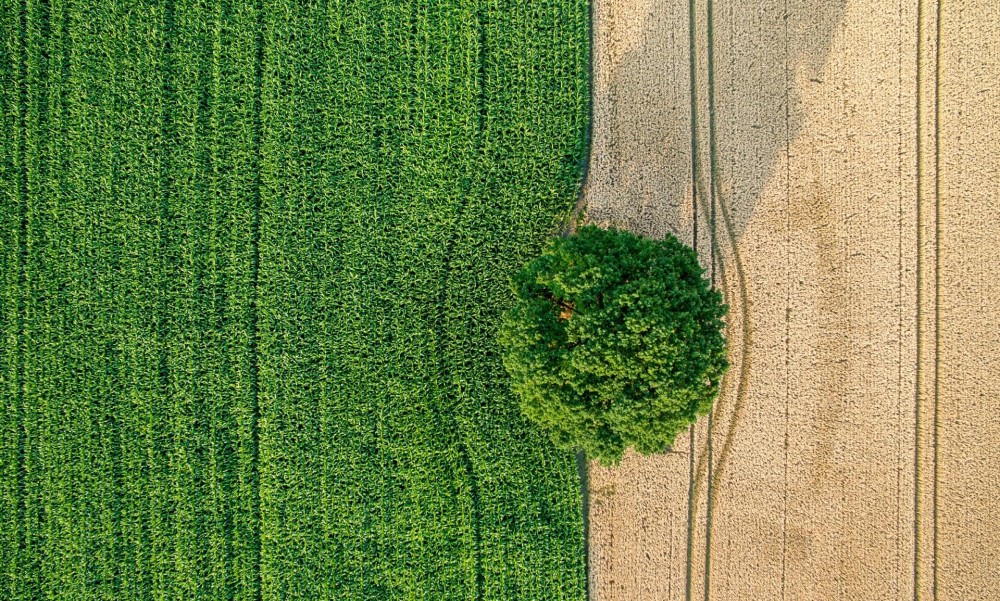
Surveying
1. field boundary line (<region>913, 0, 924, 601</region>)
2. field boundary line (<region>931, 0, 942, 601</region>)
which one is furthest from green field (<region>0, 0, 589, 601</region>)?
field boundary line (<region>931, 0, 942, 601</region>)

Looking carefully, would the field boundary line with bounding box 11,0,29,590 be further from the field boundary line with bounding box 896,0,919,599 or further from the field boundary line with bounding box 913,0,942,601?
the field boundary line with bounding box 913,0,942,601

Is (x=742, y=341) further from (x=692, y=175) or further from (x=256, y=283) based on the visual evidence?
(x=256, y=283)

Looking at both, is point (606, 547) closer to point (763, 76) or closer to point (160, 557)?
point (160, 557)

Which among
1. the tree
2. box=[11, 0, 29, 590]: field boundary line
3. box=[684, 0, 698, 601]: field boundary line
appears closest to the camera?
the tree

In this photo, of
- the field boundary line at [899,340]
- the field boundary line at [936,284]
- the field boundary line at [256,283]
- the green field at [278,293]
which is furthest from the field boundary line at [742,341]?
the field boundary line at [256,283]

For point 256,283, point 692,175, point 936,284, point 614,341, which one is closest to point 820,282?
point 936,284

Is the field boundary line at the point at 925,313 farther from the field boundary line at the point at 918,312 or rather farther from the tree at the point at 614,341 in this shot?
the tree at the point at 614,341

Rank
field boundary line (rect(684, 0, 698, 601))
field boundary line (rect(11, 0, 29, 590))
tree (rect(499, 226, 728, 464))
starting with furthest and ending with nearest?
field boundary line (rect(684, 0, 698, 601)), field boundary line (rect(11, 0, 29, 590)), tree (rect(499, 226, 728, 464))
